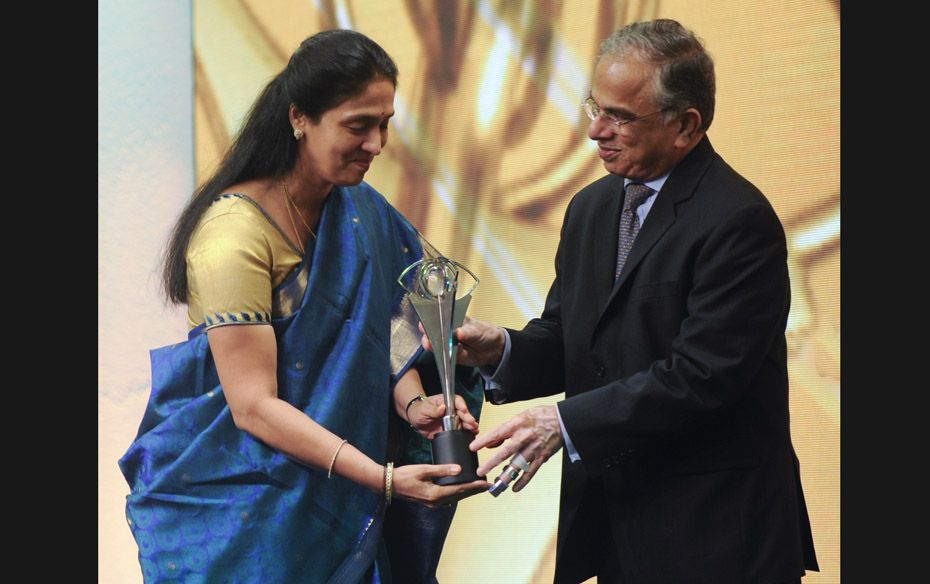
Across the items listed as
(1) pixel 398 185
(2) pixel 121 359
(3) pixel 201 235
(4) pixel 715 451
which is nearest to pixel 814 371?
(4) pixel 715 451

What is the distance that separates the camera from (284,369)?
2199 mm

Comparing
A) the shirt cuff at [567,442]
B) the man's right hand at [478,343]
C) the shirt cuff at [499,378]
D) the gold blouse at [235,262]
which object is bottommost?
the shirt cuff at [567,442]

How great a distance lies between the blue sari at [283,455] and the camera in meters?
2.19

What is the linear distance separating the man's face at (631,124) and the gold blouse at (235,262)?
2.06 feet

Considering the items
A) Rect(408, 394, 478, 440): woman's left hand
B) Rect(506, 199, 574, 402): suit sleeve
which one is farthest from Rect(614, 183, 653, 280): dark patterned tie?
Rect(408, 394, 478, 440): woman's left hand

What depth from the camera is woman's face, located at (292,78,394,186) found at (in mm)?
2137

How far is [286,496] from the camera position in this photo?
2.20 m

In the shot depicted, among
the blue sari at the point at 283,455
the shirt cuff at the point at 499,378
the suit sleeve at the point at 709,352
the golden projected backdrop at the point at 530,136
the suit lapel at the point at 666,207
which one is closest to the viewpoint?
the suit sleeve at the point at 709,352

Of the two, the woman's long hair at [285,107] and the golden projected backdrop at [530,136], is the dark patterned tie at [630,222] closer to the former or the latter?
the woman's long hair at [285,107]

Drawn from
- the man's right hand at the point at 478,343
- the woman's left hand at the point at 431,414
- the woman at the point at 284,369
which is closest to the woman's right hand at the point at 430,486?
the woman at the point at 284,369

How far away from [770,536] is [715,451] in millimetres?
169

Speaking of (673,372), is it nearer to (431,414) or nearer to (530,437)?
(530,437)

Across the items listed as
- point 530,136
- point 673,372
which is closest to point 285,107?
point 673,372

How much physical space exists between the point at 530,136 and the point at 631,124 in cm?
138
